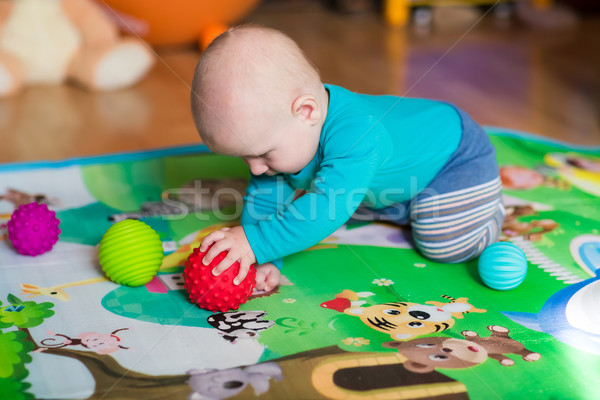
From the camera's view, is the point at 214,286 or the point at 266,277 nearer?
the point at 214,286

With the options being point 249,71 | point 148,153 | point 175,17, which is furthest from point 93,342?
point 175,17

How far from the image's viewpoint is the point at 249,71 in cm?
77

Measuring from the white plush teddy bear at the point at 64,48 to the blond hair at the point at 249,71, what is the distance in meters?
1.10

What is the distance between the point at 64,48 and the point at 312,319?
136cm

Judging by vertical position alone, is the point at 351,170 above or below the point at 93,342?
above

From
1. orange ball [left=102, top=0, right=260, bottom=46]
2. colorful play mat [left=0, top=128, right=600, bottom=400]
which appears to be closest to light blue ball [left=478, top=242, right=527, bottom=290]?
colorful play mat [left=0, top=128, right=600, bottom=400]

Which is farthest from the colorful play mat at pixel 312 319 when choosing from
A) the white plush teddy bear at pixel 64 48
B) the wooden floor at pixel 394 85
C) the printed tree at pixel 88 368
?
the white plush teddy bear at pixel 64 48

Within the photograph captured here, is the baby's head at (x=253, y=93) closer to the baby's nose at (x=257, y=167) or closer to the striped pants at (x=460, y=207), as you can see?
the baby's nose at (x=257, y=167)

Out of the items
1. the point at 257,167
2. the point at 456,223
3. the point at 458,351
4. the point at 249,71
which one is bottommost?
the point at 458,351

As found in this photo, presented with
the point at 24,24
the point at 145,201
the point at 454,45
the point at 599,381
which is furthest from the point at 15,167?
the point at 454,45

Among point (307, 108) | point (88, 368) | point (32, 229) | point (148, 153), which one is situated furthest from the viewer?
point (148, 153)

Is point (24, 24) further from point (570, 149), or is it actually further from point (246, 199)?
point (570, 149)

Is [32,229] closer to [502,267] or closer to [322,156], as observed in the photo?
[322,156]

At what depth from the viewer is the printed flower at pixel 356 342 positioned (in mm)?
781
